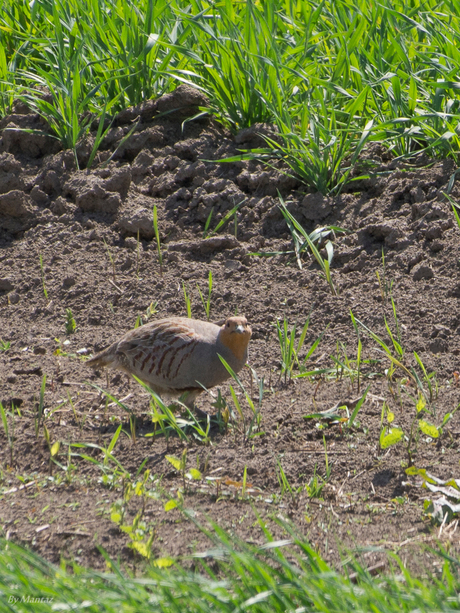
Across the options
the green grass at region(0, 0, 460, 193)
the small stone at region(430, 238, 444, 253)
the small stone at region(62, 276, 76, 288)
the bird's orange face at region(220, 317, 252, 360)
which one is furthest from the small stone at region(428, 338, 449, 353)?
the small stone at region(62, 276, 76, 288)

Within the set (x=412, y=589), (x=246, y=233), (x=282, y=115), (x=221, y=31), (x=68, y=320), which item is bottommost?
(x=68, y=320)

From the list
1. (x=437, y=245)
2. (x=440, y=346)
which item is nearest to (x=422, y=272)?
(x=437, y=245)

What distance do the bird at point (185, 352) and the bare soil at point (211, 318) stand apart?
0.20m

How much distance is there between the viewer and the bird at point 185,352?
3.57 metres

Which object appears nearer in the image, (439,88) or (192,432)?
(192,432)

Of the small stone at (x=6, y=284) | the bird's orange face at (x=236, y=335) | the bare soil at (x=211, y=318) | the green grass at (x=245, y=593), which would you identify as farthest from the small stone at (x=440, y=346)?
the small stone at (x=6, y=284)

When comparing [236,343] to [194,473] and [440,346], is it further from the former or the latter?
[440,346]

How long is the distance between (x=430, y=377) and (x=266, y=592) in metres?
1.97

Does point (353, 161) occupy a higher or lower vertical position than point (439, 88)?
lower

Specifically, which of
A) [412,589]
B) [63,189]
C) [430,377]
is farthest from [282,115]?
[412,589]

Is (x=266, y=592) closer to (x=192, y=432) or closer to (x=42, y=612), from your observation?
(x=42, y=612)

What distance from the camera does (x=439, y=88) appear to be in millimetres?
4488

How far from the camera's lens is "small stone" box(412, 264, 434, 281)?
417 cm

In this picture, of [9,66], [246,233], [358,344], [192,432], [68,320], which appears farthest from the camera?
[9,66]
